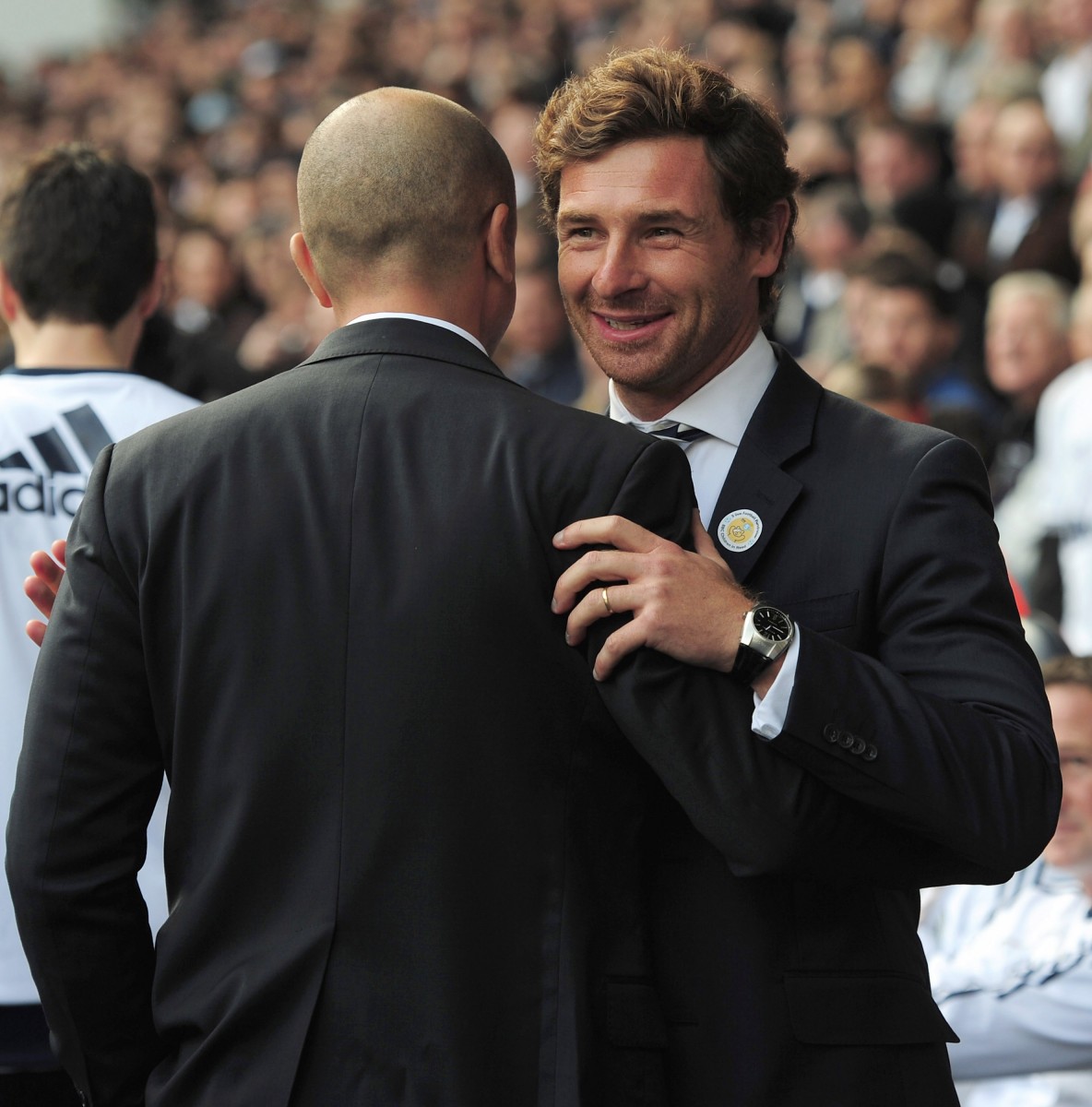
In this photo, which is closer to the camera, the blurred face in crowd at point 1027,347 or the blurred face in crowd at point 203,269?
the blurred face in crowd at point 1027,347

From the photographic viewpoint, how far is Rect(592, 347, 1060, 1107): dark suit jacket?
1.91 meters

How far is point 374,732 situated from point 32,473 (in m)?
1.37

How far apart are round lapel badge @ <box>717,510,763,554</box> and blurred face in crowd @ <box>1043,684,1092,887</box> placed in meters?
1.32

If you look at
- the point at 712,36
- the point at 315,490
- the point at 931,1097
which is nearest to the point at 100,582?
the point at 315,490

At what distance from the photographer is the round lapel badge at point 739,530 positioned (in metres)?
2.29

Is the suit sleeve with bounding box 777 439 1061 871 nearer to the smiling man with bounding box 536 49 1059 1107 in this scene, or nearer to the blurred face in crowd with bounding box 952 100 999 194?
the smiling man with bounding box 536 49 1059 1107

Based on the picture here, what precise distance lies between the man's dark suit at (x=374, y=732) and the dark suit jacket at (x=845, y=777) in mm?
152

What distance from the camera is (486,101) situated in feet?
36.9

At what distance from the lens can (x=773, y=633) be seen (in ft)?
6.31

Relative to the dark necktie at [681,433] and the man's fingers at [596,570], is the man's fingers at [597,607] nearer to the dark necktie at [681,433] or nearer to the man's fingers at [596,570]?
the man's fingers at [596,570]

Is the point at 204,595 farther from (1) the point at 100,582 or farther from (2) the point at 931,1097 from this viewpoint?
(2) the point at 931,1097

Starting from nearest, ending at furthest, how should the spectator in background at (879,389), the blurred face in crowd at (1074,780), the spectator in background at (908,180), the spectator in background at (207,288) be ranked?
the blurred face in crowd at (1074,780)
the spectator in background at (879,389)
the spectator in background at (908,180)
the spectator in background at (207,288)

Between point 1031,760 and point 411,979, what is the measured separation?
2.56 feet

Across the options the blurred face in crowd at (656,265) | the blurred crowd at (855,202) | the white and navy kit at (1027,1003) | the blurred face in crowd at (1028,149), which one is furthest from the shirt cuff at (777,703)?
the blurred face in crowd at (1028,149)
